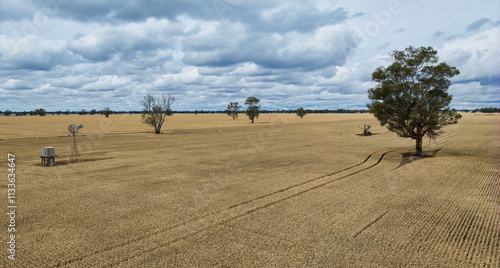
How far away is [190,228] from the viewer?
8.72 meters

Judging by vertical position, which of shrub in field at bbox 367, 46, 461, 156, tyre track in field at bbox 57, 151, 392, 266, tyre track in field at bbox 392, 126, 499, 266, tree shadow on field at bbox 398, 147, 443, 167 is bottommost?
tyre track in field at bbox 392, 126, 499, 266

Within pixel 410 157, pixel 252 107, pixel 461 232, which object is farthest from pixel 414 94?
pixel 252 107

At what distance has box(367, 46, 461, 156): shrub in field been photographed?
67.5 feet

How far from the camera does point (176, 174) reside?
1639 centimetres

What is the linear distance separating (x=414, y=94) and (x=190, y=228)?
19.0 m

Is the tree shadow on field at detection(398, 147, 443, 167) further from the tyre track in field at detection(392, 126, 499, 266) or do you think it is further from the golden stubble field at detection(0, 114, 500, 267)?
the tyre track in field at detection(392, 126, 499, 266)

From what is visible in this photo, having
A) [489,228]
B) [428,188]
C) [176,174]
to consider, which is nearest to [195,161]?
[176,174]

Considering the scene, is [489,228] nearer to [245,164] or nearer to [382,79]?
[245,164]

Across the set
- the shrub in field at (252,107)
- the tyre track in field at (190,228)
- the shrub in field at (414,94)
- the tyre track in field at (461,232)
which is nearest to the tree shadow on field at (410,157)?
the shrub in field at (414,94)

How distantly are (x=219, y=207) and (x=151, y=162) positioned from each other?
443 inches

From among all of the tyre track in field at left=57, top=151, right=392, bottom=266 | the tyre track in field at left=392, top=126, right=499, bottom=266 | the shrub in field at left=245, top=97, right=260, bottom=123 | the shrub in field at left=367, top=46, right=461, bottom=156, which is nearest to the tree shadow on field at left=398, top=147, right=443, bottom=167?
the shrub in field at left=367, top=46, right=461, bottom=156

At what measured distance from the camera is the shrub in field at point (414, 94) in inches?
810

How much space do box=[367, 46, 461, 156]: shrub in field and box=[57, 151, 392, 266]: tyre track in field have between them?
10189 mm

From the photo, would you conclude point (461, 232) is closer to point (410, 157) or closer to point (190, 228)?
point (190, 228)
